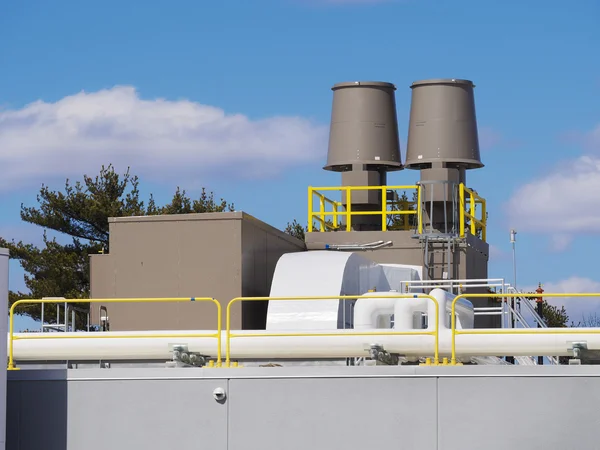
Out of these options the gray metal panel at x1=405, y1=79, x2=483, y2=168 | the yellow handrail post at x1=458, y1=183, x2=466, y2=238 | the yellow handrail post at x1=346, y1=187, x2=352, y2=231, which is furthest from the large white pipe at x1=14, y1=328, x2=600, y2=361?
the gray metal panel at x1=405, y1=79, x2=483, y2=168

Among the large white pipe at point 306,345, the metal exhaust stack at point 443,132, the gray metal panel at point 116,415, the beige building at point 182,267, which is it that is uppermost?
the metal exhaust stack at point 443,132

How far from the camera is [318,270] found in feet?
74.1

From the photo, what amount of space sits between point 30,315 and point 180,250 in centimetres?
2928

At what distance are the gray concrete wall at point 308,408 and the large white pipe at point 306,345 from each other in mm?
974

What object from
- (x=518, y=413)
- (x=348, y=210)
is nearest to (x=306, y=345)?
(x=518, y=413)

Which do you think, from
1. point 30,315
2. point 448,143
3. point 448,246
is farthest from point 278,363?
point 30,315

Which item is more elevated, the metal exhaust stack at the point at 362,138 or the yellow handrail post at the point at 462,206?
the metal exhaust stack at the point at 362,138

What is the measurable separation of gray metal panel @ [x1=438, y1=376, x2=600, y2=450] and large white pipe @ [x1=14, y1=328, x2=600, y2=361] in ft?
3.42

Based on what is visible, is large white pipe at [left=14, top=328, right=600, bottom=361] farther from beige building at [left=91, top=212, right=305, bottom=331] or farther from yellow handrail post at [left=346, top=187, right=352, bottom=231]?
yellow handrail post at [left=346, top=187, right=352, bottom=231]

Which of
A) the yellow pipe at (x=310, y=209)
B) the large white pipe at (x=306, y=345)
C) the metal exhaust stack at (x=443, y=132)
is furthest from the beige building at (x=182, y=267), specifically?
the metal exhaust stack at (x=443, y=132)

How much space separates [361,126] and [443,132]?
236cm

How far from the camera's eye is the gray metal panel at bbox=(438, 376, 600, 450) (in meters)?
17.1

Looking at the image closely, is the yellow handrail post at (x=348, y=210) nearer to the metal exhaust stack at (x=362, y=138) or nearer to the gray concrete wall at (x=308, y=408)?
the metal exhaust stack at (x=362, y=138)

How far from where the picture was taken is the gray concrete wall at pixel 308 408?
56.4ft
